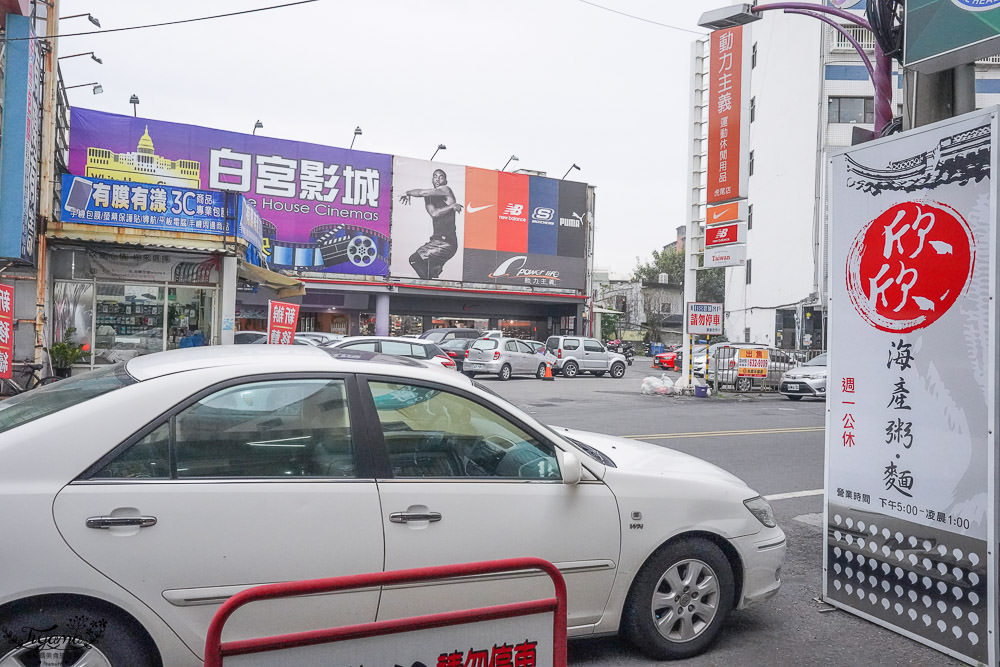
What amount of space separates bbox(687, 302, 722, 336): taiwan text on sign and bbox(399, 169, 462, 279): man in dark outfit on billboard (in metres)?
17.3

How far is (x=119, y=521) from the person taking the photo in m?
2.69

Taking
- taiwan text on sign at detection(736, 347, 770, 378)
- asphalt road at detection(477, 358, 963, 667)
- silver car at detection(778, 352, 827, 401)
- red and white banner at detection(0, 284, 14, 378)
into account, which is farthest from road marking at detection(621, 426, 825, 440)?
red and white banner at detection(0, 284, 14, 378)

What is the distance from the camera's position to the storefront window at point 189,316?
16.1 m

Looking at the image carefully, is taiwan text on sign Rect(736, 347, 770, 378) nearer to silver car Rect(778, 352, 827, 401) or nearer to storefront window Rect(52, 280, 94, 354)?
silver car Rect(778, 352, 827, 401)

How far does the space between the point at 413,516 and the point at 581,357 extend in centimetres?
2494

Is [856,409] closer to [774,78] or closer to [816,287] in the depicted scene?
[816,287]

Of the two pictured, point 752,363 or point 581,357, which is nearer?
point 752,363

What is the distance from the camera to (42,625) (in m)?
2.55

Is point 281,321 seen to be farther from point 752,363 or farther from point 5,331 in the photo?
point 752,363

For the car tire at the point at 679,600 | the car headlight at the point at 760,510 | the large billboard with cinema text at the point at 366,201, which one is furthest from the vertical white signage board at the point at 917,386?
the large billboard with cinema text at the point at 366,201

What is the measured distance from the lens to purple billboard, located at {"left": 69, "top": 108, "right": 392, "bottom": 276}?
28.0 metres

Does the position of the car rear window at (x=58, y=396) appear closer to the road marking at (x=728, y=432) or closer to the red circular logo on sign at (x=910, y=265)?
the red circular logo on sign at (x=910, y=265)

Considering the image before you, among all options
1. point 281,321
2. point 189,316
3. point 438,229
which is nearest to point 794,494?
point 281,321

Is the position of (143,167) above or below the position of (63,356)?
above
